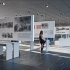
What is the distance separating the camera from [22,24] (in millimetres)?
8977

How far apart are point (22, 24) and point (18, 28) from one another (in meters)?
0.43

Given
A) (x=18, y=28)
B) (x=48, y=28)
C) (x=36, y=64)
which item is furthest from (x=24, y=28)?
(x=48, y=28)

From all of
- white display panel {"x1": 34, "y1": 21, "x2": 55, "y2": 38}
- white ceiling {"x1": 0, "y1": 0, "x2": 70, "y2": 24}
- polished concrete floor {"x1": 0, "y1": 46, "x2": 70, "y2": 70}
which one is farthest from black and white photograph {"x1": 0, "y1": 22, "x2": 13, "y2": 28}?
white display panel {"x1": 34, "y1": 21, "x2": 55, "y2": 38}

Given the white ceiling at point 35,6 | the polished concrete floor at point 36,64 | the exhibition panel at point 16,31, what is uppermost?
the white ceiling at point 35,6

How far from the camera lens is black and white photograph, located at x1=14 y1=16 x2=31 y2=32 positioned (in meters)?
8.75

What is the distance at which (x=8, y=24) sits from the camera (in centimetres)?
975

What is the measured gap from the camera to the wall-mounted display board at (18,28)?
8664mm

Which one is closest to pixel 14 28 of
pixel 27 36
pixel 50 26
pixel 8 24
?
pixel 8 24

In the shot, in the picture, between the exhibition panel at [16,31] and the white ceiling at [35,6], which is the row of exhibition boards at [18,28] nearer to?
the exhibition panel at [16,31]

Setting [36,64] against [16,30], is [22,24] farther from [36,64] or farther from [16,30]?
[36,64]

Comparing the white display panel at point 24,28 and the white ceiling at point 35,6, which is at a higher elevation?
the white ceiling at point 35,6

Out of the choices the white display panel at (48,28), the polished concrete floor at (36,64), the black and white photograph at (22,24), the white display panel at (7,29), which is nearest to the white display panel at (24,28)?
the black and white photograph at (22,24)

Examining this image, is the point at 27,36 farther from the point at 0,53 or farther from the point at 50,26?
the point at 50,26

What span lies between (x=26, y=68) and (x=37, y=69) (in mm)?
461
